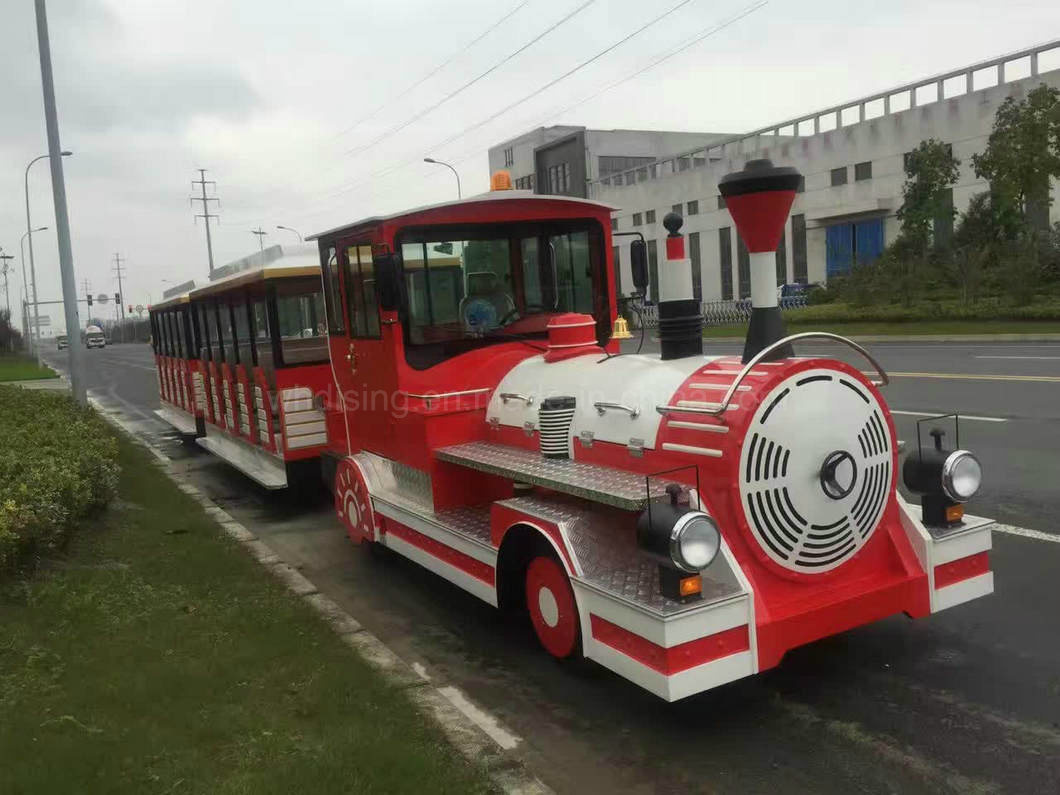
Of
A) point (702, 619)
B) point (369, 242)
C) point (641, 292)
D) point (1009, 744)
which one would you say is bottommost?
point (1009, 744)

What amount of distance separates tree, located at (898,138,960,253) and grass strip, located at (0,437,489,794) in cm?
3463

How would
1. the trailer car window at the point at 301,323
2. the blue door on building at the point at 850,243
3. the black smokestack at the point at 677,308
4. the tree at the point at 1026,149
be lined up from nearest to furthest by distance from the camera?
the black smokestack at the point at 677,308 < the trailer car window at the point at 301,323 < the tree at the point at 1026,149 < the blue door on building at the point at 850,243

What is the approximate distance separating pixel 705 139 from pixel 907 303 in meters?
40.2

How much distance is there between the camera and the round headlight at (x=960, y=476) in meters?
4.36

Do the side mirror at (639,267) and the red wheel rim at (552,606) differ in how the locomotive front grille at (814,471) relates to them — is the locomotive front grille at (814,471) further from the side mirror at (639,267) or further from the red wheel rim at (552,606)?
the side mirror at (639,267)

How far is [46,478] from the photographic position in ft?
19.8

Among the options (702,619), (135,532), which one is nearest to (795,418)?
(702,619)

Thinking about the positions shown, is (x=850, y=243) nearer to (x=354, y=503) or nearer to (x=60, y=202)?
(x=60, y=202)

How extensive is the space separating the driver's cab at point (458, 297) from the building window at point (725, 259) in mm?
47093

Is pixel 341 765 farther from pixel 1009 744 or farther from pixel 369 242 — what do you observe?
pixel 369 242

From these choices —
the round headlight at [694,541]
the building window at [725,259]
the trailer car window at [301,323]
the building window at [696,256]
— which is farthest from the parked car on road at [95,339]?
the round headlight at [694,541]

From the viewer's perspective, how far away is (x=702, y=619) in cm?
356

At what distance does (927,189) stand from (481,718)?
35939mm

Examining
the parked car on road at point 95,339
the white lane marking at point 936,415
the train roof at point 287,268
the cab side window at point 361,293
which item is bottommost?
the white lane marking at point 936,415
